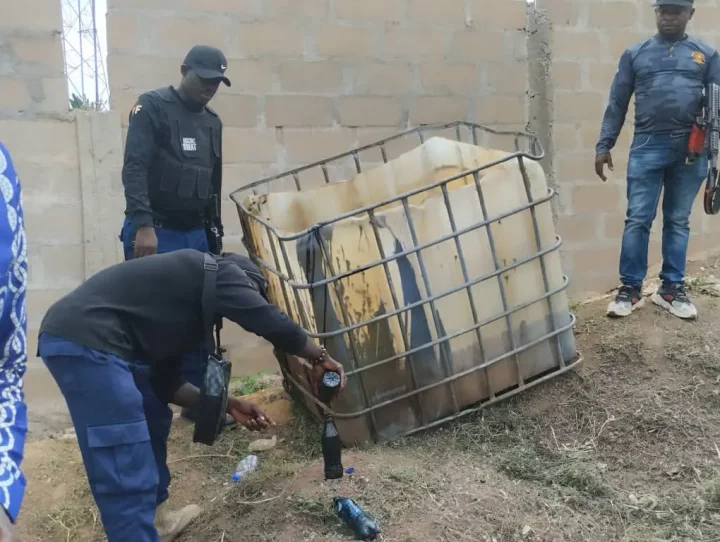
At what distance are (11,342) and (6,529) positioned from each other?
0.99 ft

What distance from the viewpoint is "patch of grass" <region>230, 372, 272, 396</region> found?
147 inches

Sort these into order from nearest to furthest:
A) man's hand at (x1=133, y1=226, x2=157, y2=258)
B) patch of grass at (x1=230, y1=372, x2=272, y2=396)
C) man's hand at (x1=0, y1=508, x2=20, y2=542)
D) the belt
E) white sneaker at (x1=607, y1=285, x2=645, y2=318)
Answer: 1. man's hand at (x1=0, y1=508, x2=20, y2=542)
2. man's hand at (x1=133, y1=226, x2=157, y2=258)
3. the belt
4. white sneaker at (x1=607, y1=285, x2=645, y2=318)
5. patch of grass at (x1=230, y1=372, x2=272, y2=396)

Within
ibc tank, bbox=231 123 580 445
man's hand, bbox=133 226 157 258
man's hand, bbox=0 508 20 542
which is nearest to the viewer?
man's hand, bbox=0 508 20 542

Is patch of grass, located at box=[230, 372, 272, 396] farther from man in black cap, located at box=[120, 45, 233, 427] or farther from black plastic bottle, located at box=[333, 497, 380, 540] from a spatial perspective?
black plastic bottle, located at box=[333, 497, 380, 540]

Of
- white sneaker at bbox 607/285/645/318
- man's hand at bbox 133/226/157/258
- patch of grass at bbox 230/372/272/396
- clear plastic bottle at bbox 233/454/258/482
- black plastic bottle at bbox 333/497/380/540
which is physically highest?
man's hand at bbox 133/226/157/258

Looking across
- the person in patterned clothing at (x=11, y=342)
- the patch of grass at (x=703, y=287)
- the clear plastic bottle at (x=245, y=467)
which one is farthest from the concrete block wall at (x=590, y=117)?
the person in patterned clothing at (x=11, y=342)

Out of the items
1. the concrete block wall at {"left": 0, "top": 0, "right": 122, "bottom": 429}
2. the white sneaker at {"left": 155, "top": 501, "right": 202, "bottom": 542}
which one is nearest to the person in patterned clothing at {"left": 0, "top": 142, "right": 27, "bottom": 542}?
the white sneaker at {"left": 155, "top": 501, "right": 202, "bottom": 542}

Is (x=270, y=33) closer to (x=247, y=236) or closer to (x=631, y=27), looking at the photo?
(x=247, y=236)

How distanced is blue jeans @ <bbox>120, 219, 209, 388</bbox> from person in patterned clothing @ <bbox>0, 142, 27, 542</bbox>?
1.81 meters

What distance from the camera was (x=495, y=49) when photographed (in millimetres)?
4223

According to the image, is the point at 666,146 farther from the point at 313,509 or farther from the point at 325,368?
the point at 313,509

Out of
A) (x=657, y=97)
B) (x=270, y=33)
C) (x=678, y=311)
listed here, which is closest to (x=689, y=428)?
(x=678, y=311)

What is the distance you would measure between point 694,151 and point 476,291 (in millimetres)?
1402

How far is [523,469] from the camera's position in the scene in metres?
2.49
